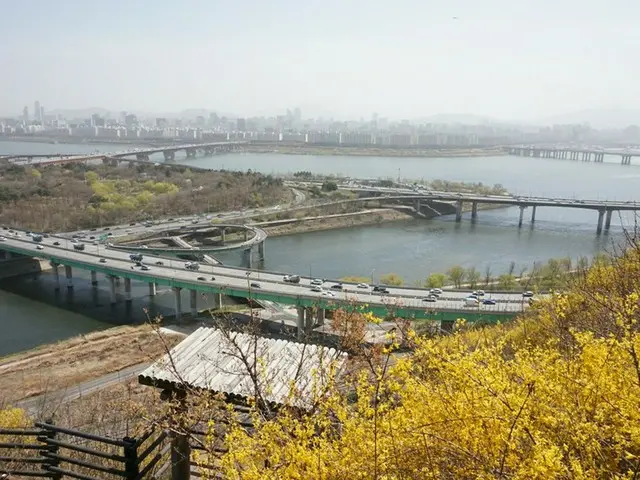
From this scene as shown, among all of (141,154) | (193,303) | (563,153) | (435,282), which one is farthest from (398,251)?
(563,153)

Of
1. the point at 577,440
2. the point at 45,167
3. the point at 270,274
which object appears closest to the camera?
the point at 577,440

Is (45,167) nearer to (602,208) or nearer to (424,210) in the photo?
(424,210)

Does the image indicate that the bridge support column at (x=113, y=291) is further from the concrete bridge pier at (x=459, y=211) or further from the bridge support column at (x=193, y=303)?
the concrete bridge pier at (x=459, y=211)

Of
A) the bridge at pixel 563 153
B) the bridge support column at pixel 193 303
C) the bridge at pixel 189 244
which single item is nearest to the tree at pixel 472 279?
the bridge at pixel 189 244

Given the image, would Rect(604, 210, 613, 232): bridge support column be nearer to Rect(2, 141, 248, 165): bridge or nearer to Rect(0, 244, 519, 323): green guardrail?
Rect(0, 244, 519, 323): green guardrail

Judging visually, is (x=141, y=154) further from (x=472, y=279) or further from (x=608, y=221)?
(x=472, y=279)

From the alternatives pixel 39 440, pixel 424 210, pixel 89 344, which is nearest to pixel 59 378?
pixel 89 344
